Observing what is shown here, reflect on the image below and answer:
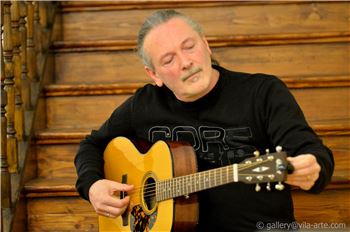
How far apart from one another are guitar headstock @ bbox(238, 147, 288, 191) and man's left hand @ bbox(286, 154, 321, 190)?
0.07 feet

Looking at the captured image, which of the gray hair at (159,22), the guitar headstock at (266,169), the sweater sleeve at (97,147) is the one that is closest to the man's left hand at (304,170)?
the guitar headstock at (266,169)

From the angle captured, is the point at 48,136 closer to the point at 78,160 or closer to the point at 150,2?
the point at 78,160

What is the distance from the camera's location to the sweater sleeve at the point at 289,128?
127 cm

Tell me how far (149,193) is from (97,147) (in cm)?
38

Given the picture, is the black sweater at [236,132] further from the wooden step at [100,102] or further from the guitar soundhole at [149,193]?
the wooden step at [100,102]

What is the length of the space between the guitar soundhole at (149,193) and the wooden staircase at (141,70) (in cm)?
51

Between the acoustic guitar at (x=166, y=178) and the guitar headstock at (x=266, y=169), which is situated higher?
the guitar headstock at (x=266, y=169)

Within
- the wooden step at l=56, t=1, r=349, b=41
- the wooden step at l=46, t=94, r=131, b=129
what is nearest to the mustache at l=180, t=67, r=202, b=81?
the wooden step at l=46, t=94, r=131, b=129

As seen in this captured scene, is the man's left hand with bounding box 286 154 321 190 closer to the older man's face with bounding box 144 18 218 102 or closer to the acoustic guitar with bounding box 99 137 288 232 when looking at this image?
the acoustic guitar with bounding box 99 137 288 232

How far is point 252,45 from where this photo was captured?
244cm

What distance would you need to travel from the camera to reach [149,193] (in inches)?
63.2

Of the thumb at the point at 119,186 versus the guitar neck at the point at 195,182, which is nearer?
the guitar neck at the point at 195,182

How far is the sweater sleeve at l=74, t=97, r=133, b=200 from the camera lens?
1801mm

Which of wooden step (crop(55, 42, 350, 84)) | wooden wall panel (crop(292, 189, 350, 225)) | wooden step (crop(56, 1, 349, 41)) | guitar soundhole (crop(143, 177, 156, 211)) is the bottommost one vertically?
wooden wall panel (crop(292, 189, 350, 225))
